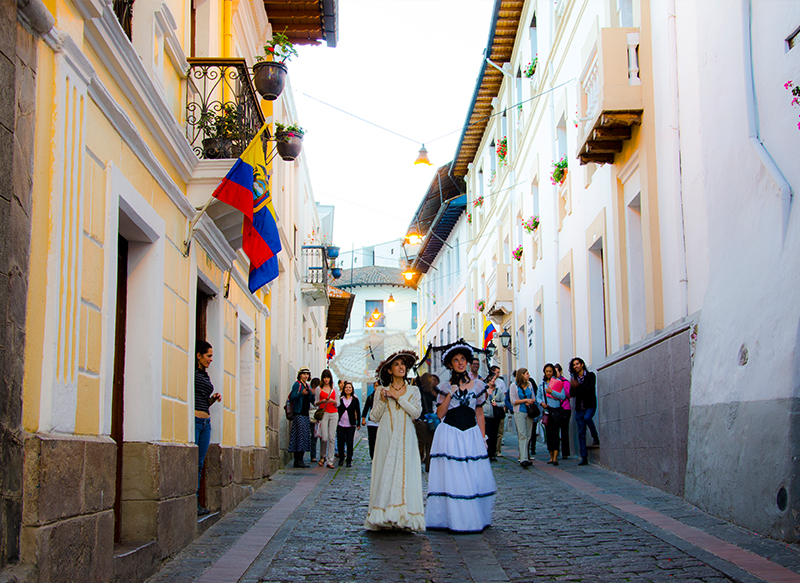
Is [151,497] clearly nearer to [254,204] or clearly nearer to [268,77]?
[254,204]

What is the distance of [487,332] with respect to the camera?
2872 centimetres

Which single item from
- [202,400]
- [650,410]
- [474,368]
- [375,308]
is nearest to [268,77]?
[202,400]

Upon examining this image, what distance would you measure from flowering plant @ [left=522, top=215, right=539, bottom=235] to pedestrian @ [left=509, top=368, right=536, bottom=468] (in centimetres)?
567

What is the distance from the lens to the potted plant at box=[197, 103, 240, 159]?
8969 millimetres

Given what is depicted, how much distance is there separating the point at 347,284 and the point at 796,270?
157 feet

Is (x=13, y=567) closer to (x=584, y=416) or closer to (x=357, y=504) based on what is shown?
(x=357, y=504)

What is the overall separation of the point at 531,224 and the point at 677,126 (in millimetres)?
10283

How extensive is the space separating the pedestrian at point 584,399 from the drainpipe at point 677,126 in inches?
158

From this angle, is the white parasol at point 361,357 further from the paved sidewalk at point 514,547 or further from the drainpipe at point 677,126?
the drainpipe at point 677,126

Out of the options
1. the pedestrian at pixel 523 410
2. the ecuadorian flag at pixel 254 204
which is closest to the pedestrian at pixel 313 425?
the pedestrian at pixel 523 410

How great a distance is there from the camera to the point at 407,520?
8.20 m

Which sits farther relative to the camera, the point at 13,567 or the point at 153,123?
the point at 153,123

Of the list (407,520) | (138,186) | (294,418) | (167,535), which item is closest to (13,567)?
(167,535)

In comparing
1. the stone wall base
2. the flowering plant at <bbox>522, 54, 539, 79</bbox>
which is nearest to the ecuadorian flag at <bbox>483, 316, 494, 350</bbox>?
the flowering plant at <bbox>522, 54, 539, 79</bbox>
